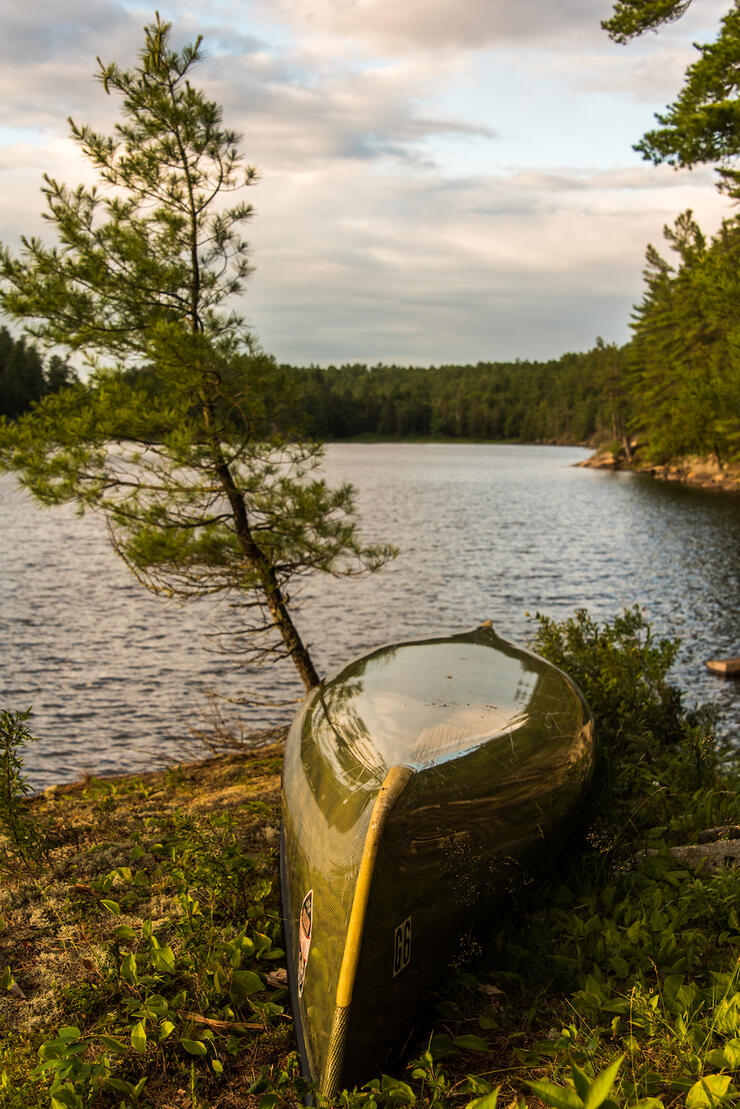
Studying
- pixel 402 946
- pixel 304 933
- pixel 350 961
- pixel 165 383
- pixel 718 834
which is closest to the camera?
pixel 350 961

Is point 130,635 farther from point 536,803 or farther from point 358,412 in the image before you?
point 358,412

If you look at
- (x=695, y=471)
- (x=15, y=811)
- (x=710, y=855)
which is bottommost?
(x=710, y=855)

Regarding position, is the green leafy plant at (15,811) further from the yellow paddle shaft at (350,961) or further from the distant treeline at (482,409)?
the distant treeline at (482,409)

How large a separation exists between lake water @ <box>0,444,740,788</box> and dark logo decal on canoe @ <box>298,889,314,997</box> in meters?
5.80

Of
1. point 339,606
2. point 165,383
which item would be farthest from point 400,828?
point 339,606

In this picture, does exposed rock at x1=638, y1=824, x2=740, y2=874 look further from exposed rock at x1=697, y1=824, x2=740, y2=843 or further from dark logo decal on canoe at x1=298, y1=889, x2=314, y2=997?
dark logo decal on canoe at x1=298, y1=889, x2=314, y2=997

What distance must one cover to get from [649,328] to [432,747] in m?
68.1

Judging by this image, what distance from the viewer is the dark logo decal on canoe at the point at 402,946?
10.4ft

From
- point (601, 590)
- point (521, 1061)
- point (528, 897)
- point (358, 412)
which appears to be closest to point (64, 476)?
point (528, 897)

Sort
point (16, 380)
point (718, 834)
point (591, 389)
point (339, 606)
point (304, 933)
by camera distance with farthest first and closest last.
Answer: point (591, 389) < point (16, 380) < point (339, 606) < point (718, 834) < point (304, 933)

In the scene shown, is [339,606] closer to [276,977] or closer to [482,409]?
[276,977]

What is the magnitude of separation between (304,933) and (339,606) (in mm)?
16830

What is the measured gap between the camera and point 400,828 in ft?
10.7

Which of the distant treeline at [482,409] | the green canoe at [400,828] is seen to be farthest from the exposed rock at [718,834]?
the distant treeline at [482,409]
